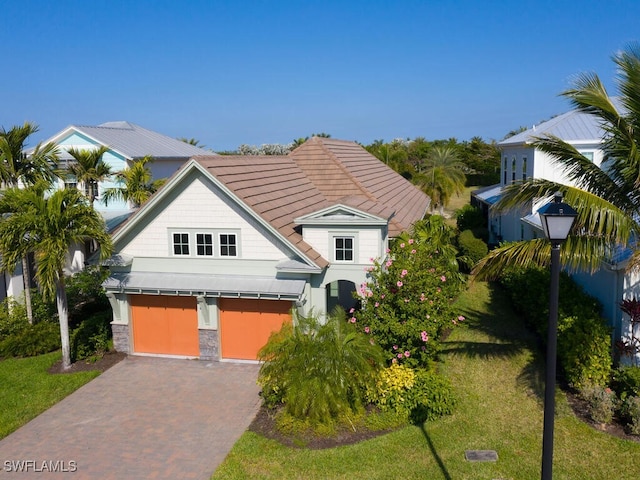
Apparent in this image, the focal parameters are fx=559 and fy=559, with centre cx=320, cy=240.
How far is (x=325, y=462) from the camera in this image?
1175 cm

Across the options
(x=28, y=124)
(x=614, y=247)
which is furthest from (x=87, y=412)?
(x=614, y=247)

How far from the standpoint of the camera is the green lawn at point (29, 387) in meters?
14.4

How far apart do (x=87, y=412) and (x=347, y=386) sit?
692cm

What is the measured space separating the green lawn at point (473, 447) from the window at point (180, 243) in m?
6.89

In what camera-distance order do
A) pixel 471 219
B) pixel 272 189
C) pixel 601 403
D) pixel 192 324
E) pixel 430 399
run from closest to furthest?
pixel 601 403, pixel 430 399, pixel 192 324, pixel 272 189, pixel 471 219

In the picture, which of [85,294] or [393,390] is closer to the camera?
[393,390]

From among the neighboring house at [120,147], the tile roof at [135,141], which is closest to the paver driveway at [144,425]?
the neighboring house at [120,147]

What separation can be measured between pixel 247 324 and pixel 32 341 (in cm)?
726

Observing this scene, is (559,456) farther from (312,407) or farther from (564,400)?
(312,407)

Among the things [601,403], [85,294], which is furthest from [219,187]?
[601,403]

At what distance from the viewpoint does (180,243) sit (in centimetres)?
1783

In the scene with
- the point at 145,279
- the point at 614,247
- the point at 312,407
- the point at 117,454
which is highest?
the point at 614,247

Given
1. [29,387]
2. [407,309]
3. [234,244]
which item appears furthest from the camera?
[234,244]

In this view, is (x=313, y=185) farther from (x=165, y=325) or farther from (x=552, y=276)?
(x=552, y=276)
